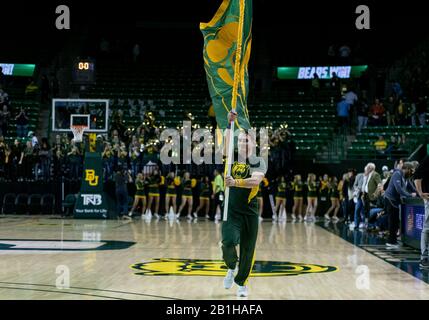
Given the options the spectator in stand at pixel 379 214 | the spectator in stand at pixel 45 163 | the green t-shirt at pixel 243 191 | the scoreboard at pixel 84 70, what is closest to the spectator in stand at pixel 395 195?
the spectator in stand at pixel 379 214

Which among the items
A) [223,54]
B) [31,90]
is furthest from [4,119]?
[223,54]

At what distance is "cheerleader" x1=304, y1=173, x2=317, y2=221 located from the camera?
2580cm

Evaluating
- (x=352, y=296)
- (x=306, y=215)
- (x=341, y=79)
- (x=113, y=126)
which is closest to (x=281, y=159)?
(x=306, y=215)

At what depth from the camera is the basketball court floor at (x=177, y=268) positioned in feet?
29.1

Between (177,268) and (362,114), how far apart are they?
826 inches

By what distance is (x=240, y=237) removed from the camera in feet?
29.2

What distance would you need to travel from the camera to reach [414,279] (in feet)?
34.1

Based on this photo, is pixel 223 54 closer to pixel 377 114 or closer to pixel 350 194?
pixel 350 194

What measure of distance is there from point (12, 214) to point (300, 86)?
1702 centimetres

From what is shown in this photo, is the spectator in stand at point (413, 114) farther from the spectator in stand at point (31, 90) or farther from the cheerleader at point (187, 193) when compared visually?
the spectator in stand at point (31, 90)

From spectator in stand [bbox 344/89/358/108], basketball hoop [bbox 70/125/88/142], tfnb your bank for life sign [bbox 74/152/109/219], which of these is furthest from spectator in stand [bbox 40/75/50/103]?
spectator in stand [bbox 344/89/358/108]

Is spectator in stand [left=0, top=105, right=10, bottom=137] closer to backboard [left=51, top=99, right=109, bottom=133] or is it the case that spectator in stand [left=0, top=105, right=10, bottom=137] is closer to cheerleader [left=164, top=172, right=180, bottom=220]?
Result: backboard [left=51, top=99, right=109, bottom=133]

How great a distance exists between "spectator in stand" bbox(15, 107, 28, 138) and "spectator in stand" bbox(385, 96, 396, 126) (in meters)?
14.7
